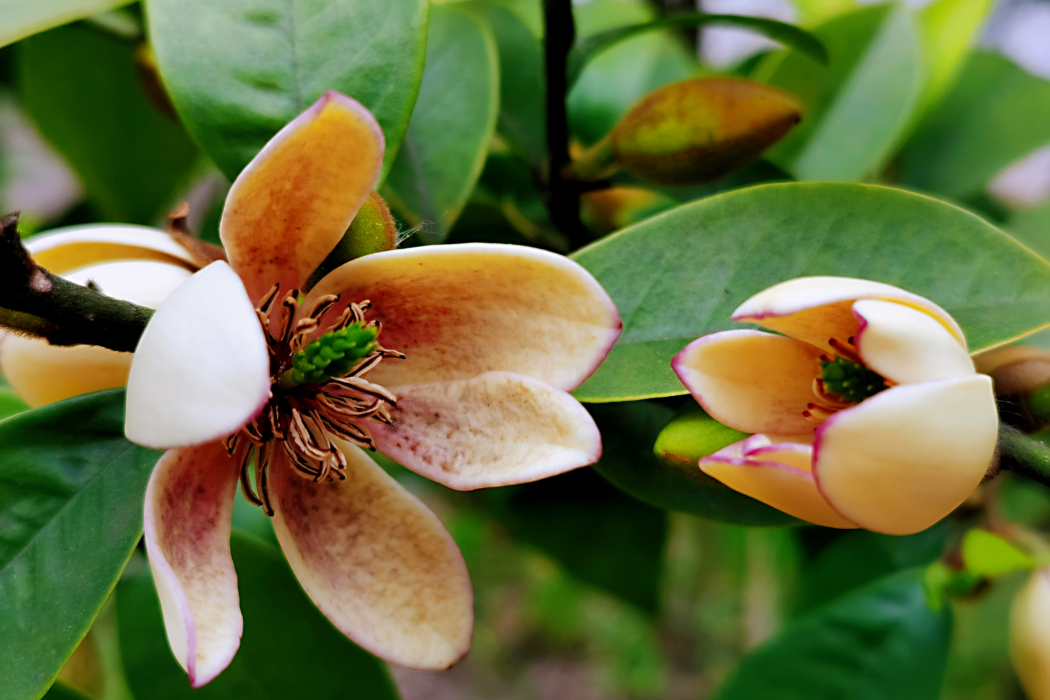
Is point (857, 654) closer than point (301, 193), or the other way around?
point (301, 193)

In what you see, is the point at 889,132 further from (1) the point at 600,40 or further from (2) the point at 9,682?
(2) the point at 9,682

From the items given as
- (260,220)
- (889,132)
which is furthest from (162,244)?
(889,132)

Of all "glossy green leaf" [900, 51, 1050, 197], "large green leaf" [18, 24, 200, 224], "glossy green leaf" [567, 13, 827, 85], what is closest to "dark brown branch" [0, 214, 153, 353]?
"glossy green leaf" [567, 13, 827, 85]

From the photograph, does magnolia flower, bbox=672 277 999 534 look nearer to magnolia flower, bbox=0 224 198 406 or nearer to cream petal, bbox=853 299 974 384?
cream petal, bbox=853 299 974 384

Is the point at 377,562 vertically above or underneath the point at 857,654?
above

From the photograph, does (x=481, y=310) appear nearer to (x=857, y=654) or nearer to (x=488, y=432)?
(x=488, y=432)

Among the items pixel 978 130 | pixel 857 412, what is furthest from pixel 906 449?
pixel 978 130

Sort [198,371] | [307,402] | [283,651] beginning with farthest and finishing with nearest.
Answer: [283,651]
[307,402]
[198,371]
